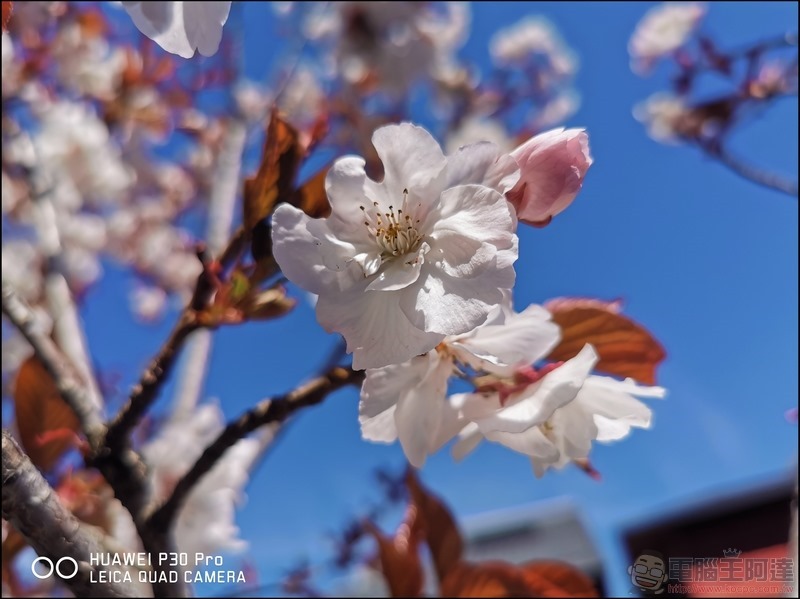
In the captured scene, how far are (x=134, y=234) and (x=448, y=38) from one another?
2.62m

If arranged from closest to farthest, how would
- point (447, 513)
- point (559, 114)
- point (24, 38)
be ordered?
point (447, 513)
point (24, 38)
point (559, 114)

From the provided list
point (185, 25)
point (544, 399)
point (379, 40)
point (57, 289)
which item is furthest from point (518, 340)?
point (379, 40)

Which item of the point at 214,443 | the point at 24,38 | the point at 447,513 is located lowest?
the point at 447,513

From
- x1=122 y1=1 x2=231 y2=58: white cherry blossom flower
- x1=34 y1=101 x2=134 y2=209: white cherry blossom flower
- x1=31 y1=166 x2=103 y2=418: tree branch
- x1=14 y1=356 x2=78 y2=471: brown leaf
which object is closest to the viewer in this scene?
x1=122 y1=1 x2=231 y2=58: white cherry blossom flower

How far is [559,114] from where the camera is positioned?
5.07m

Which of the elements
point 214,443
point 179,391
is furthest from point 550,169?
point 179,391

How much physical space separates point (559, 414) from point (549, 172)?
0.19 metres

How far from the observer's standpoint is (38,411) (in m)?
0.61

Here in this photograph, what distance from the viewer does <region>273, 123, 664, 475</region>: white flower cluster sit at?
33 cm

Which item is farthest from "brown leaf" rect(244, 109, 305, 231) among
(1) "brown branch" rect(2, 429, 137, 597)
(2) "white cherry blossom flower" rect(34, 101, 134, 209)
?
(2) "white cherry blossom flower" rect(34, 101, 134, 209)

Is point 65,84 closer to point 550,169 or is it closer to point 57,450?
point 57,450

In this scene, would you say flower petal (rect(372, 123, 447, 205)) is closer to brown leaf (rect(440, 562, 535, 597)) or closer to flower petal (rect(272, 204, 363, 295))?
flower petal (rect(272, 204, 363, 295))

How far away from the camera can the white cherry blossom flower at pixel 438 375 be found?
15.2 inches

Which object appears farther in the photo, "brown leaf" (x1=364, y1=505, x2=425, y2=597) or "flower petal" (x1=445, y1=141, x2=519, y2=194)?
"brown leaf" (x1=364, y1=505, x2=425, y2=597)
